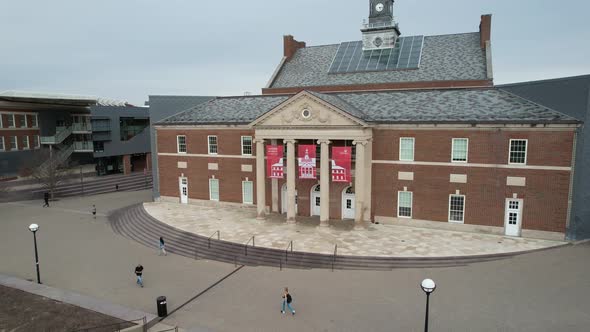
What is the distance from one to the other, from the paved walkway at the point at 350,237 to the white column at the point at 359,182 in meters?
1.14

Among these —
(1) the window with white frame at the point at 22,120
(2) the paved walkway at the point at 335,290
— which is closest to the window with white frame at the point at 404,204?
(2) the paved walkway at the point at 335,290

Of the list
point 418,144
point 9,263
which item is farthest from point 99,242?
point 418,144

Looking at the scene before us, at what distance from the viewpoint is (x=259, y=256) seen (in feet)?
Result: 73.8

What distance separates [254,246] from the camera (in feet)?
76.4

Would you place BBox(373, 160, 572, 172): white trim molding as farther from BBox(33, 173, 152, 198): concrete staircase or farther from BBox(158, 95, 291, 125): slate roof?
BBox(33, 173, 152, 198): concrete staircase

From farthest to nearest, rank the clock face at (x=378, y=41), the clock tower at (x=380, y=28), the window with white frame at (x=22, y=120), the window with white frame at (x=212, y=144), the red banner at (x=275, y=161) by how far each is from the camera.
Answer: the window with white frame at (x=22, y=120), the clock face at (x=378, y=41), the clock tower at (x=380, y=28), the window with white frame at (x=212, y=144), the red banner at (x=275, y=161)

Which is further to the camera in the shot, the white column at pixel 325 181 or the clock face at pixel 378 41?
the clock face at pixel 378 41

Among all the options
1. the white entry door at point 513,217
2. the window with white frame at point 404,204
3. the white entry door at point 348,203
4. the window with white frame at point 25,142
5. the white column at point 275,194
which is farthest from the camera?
the window with white frame at point 25,142

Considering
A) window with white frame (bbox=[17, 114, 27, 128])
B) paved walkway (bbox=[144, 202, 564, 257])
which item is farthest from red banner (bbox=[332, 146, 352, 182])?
window with white frame (bbox=[17, 114, 27, 128])

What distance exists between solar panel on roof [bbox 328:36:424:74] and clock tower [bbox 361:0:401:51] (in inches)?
27.8

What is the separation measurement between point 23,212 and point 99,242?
51.8 ft

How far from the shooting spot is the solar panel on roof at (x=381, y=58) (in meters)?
40.5

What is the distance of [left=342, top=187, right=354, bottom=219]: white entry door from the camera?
2916 centimetres

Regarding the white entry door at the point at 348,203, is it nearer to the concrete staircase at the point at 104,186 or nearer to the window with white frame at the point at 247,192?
the window with white frame at the point at 247,192
